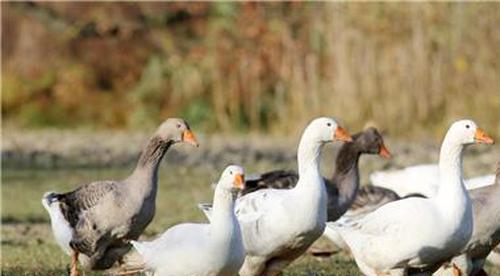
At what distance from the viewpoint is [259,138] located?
2517cm

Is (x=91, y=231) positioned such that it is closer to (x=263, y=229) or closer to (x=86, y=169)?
(x=263, y=229)

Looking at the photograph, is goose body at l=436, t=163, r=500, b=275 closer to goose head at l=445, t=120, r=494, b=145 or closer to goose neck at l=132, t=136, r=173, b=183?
goose head at l=445, t=120, r=494, b=145

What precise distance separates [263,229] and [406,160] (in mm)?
11497

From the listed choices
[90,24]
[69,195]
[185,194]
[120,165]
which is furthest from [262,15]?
[69,195]

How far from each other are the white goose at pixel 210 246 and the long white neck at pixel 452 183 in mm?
1224

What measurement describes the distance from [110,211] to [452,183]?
2345 mm

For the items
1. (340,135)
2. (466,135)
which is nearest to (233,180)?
(340,135)

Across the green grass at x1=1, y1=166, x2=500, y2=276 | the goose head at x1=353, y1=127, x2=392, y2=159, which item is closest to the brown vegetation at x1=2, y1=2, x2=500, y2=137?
the green grass at x1=1, y1=166, x2=500, y2=276

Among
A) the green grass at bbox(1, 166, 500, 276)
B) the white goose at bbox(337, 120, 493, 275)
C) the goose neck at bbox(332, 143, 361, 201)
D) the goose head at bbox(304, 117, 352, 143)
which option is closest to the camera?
the white goose at bbox(337, 120, 493, 275)

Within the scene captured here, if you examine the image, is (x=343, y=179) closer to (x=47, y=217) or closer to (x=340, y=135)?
(x=340, y=135)

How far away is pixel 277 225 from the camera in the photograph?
352 inches

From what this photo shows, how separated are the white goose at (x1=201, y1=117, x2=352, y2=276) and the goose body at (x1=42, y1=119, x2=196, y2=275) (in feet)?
2.22

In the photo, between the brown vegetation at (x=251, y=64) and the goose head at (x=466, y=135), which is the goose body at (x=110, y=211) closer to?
the goose head at (x=466, y=135)

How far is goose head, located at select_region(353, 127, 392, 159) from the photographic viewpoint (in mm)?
12367
